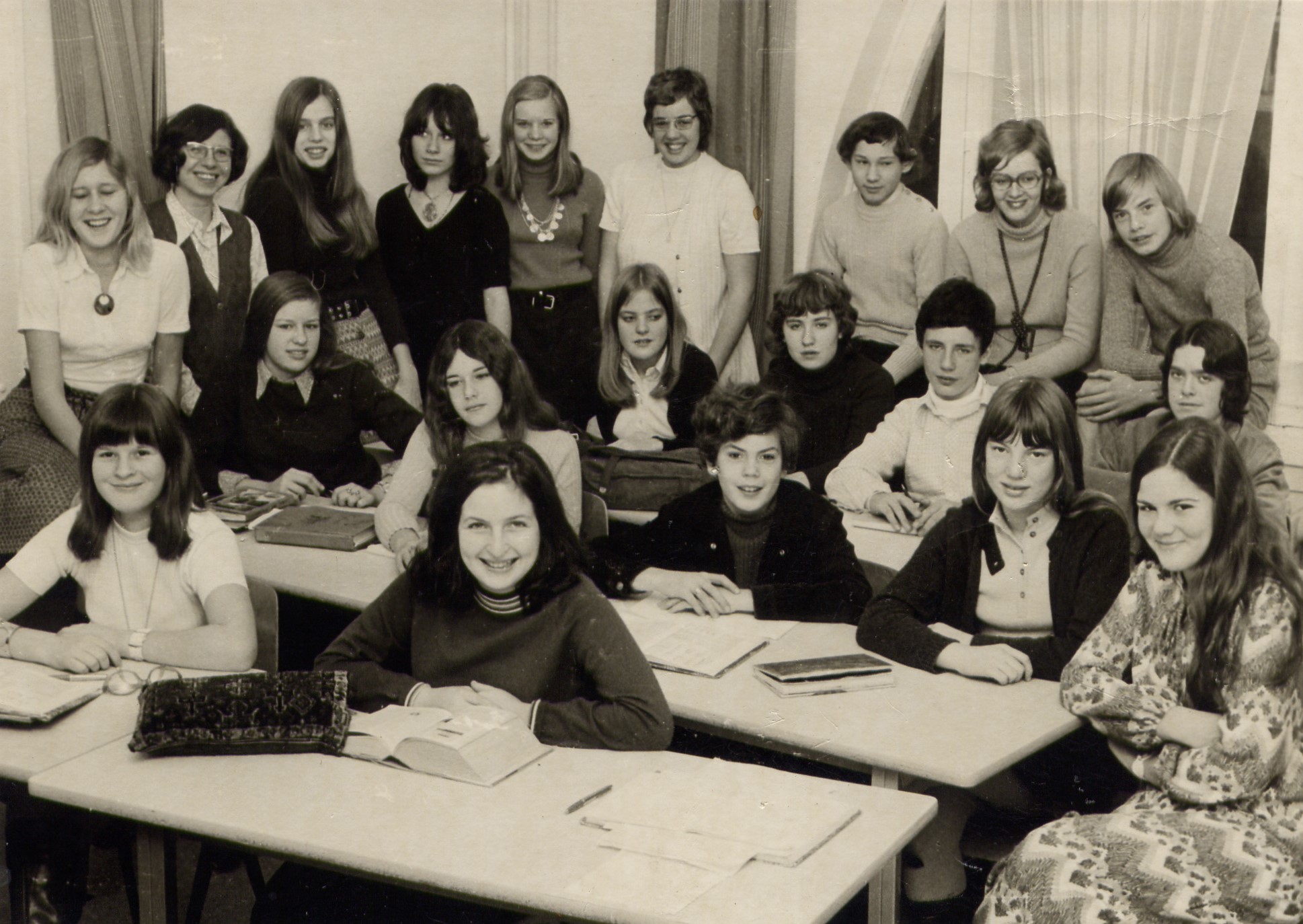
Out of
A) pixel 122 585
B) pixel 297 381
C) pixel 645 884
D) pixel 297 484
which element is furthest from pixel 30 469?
pixel 645 884

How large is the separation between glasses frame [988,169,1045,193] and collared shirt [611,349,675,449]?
1125mm

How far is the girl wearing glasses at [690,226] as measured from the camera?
4668mm

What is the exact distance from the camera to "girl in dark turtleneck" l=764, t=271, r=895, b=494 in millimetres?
4152

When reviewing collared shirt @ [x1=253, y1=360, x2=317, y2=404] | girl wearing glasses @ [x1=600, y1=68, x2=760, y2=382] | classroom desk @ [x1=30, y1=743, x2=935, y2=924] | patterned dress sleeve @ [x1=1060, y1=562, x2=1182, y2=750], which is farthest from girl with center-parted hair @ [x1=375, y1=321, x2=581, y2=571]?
patterned dress sleeve @ [x1=1060, y1=562, x2=1182, y2=750]

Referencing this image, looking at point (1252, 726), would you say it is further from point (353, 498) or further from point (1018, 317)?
point (353, 498)

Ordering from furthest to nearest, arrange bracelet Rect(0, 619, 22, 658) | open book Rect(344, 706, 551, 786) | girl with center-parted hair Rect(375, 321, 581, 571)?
girl with center-parted hair Rect(375, 321, 581, 571), bracelet Rect(0, 619, 22, 658), open book Rect(344, 706, 551, 786)

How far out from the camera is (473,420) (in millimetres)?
3557

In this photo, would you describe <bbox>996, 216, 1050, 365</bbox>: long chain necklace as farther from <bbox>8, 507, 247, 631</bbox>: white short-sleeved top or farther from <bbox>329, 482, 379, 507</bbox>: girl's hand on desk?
<bbox>8, 507, 247, 631</bbox>: white short-sleeved top

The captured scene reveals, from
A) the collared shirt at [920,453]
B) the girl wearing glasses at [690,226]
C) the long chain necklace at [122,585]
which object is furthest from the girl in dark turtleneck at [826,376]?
Answer: the long chain necklace at [122,585]

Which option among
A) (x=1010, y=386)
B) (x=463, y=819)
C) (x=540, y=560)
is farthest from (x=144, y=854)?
(x=1010, y=386)

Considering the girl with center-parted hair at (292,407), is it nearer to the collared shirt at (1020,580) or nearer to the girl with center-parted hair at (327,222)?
the girl with center-parted hair at (327,222)

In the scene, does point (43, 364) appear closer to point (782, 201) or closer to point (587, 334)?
point (587, 334)

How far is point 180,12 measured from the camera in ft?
15.3

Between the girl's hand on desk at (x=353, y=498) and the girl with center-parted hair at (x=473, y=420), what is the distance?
19cm
